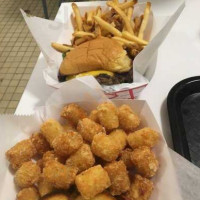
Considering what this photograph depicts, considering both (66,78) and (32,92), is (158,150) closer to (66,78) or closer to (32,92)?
(66,78)

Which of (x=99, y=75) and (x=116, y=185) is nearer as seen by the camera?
(x=116, y=185)

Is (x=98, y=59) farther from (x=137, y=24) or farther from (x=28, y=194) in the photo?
(x=28, y=194)

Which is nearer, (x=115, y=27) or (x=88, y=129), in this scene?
(x=88, y=129)

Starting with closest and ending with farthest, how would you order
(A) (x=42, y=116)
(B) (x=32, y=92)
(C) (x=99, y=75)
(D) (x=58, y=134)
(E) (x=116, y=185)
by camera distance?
(E) (x=116, y=185) < (D) (x=58, y=134) < (A) (x=42, y=116) < (C) (x=99, y=75) < (B) (x=32, y=92)

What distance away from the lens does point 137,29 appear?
52.9 inches

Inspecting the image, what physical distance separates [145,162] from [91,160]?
137mm

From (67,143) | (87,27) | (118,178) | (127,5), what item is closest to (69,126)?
(67,143)

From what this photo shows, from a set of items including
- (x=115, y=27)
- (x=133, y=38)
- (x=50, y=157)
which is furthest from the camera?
(x=115, y=27)

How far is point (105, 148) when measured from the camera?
2.46 feet

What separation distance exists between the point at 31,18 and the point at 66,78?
31cm

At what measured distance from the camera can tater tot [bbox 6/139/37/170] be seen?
84 cm

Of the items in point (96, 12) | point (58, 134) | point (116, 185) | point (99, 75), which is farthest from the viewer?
point (96, 12)

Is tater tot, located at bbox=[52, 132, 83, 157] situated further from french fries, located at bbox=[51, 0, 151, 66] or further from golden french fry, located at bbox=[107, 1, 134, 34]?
golden french fry, located at bbox=[107, 1, 134, 34]

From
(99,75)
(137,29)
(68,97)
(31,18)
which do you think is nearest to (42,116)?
(68,97)
